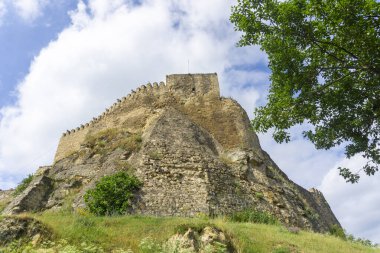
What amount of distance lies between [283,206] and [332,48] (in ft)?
32.0

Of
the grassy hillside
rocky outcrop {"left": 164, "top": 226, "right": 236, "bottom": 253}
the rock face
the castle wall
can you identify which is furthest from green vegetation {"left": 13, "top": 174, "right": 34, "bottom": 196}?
rocky outcrop {"left": 164, "top": 226, "right": 236, "bottom": 253}

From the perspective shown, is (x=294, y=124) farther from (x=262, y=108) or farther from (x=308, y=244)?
(x=308, y=244)

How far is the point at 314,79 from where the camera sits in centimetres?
1303

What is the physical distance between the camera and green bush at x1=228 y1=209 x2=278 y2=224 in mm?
17875

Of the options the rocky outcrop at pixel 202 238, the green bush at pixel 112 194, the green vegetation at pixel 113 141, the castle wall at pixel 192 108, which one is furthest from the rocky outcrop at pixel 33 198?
the rocky outcrop at pixel 202 238

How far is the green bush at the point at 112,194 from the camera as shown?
17125 mm

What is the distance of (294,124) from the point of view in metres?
13.2

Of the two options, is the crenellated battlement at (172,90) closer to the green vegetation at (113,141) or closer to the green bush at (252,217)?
the green vegetation at (113,141)

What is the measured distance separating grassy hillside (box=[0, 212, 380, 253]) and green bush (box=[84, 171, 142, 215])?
2.57 metres

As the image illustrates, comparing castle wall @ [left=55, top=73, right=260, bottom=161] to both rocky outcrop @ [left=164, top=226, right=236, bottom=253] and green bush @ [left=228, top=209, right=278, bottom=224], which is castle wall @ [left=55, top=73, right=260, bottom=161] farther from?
rocky outcrop @ [left=164, top=226, right=236, bottom=253]

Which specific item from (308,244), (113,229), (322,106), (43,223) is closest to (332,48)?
(322,106)

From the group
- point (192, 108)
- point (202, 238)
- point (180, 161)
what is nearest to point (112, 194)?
point (180, 161)

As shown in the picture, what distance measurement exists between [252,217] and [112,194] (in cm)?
593

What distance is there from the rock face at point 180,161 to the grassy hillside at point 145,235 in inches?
138
